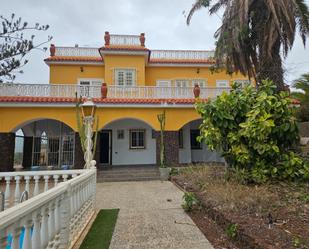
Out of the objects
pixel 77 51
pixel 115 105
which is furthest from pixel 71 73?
pixel 115 105

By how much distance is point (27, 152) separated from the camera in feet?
60.4

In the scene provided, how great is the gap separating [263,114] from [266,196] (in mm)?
2323

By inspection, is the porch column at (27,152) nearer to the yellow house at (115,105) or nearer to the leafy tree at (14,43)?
the yellow house at (115,105)

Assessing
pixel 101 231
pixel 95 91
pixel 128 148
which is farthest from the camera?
pixel 128 148

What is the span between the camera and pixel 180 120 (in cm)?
1606

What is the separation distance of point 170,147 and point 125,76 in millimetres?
6864

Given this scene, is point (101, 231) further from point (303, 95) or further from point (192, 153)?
point (303, 95)

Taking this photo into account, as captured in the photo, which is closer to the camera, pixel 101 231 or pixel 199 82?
pixel 101 231

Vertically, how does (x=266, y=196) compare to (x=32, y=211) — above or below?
below

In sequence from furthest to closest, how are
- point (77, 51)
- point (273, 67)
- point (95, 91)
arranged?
point (77, 51), point (95, 91), point (273, 67)

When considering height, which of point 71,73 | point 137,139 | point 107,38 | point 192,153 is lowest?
point 192,153

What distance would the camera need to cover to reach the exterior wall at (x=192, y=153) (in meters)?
19.0

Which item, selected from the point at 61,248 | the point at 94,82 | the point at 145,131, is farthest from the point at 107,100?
the point at 61,248

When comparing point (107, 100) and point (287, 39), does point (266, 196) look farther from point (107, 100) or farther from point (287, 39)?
point (107, 100)
